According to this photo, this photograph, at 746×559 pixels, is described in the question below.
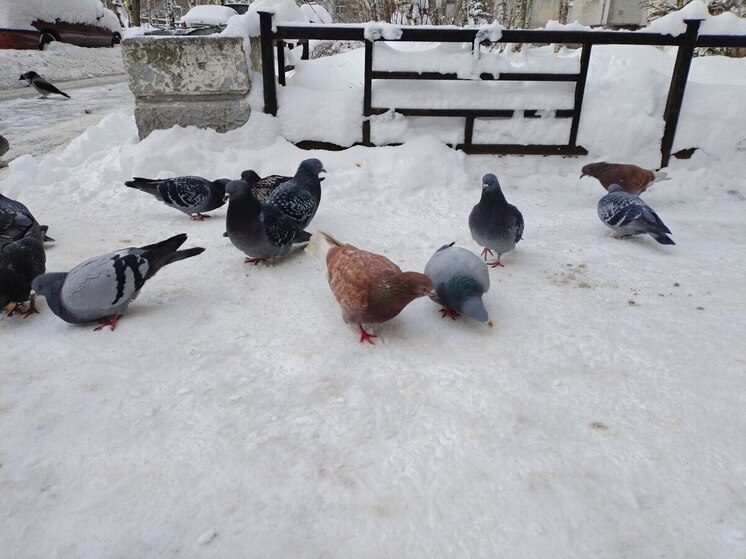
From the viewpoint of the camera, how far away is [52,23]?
15.3m

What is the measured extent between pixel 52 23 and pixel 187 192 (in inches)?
629

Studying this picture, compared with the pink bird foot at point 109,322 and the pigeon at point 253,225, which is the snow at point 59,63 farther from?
the pink bird foot at point 109,322

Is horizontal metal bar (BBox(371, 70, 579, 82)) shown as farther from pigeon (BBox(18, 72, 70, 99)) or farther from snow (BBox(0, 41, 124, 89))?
snow (BBox(0, 41, 124, 89))

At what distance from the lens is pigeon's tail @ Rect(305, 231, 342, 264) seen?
3086mm

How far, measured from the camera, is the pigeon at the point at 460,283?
2.64 m

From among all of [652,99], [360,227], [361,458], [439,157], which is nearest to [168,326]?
[361,458]

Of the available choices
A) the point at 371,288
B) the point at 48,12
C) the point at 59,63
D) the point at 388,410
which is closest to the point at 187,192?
the point at 371,288

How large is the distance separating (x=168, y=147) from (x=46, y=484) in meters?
4.09

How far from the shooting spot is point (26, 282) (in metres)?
2.75

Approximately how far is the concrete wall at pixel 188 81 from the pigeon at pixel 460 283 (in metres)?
3.52

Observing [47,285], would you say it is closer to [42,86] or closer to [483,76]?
[483,76]

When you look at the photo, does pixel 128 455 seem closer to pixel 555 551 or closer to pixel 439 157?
pixel 555 551

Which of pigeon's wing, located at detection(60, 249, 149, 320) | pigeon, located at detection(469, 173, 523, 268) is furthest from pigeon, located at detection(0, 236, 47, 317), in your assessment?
pigeon, located at detection(469, 173, 523, 268)

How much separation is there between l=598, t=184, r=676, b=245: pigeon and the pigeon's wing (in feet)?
11.3
